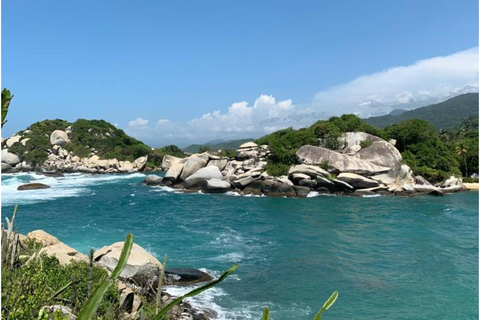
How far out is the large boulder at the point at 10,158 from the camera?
59.7 meters

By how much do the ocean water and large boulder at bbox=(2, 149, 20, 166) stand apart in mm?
32522

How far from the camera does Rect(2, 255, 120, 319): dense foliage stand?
4.68m

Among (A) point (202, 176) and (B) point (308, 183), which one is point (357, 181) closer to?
(B) point (308, 183)

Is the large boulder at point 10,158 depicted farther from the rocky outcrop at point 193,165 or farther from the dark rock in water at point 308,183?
the dark rock in water at point 308,183

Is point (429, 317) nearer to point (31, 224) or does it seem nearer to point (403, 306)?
point (403, 306)

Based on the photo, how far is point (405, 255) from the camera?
49.8 ft

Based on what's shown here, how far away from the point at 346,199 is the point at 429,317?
66.7ft

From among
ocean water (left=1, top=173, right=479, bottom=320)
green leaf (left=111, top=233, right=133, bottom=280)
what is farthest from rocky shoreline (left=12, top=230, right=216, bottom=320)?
green leaf (left=111, top=233, right=133, bottom=280)

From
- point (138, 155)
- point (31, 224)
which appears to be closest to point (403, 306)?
point (31, 224)

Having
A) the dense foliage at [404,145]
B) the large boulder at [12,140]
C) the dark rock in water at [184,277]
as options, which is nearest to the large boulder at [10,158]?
the large boulder at [12,140]

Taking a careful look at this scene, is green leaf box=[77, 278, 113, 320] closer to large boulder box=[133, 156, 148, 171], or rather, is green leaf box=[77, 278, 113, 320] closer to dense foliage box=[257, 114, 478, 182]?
dense foliage box=[257, 114, 478, 182]

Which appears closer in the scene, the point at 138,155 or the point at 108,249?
the point at 108,249

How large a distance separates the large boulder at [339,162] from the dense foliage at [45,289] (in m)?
28.5

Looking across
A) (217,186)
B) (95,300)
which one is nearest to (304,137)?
(217,186)
